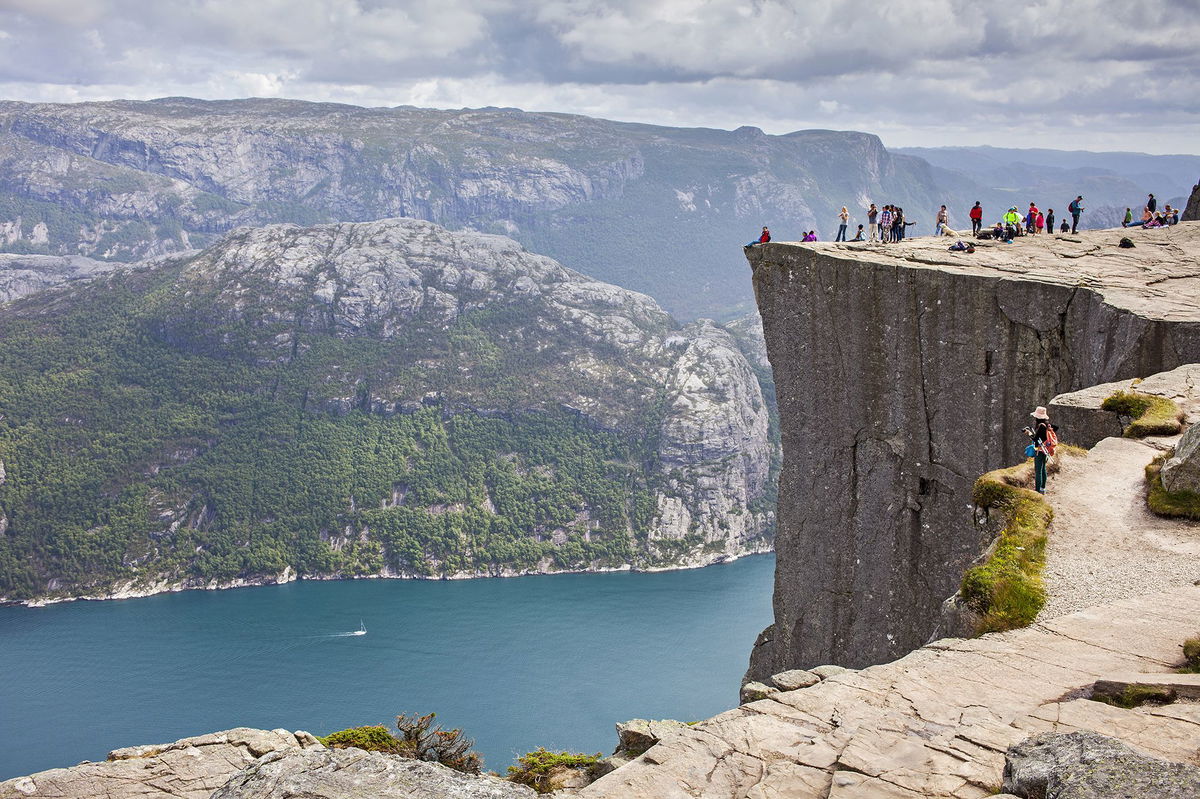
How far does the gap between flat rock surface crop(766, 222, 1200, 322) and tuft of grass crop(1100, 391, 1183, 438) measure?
2.46m

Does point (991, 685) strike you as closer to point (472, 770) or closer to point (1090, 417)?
point (1090, 417)

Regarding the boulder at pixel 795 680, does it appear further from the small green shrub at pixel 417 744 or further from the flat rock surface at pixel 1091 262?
the flat rock surface at pixel 1091 262

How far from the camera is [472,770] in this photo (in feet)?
65.4

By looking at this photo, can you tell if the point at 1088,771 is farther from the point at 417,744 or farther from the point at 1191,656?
the point at 417,744

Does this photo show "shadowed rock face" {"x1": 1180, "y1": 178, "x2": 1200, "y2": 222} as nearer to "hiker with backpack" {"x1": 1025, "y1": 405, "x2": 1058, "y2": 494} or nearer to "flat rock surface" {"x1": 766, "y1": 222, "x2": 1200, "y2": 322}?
"flat rock surface" {"x1": 766, "y1": 222, "x2": 1200, "y2": 322}

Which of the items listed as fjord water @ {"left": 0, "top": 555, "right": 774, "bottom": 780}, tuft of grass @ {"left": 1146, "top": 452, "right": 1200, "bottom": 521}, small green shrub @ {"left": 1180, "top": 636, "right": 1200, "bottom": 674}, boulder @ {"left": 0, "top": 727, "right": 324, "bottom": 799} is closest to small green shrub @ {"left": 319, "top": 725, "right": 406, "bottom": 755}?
boulder @ {"left": 0, "top": 727, "right": 324, "bottom": 799}

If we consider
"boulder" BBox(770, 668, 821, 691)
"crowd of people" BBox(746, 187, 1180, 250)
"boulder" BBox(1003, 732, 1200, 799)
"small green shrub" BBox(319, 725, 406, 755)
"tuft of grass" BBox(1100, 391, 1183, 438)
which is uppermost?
"crowd of people" BBox(746, 187, 1180, 250)

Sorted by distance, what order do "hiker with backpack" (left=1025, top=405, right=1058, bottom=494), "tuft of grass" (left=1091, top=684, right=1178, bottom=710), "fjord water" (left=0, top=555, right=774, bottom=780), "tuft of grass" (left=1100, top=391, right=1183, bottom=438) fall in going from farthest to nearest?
"fjord water" (left=0, top=555, right=774, bottom=780) < "tuft of grass" (left=1100, top=391, right=1183, bottom=438) < "hiker with backpack" (left=1025, top=405, right=1058, bottom=494) < "tuft of grass" (left=1091, top=684, right=1178, bottom=710)

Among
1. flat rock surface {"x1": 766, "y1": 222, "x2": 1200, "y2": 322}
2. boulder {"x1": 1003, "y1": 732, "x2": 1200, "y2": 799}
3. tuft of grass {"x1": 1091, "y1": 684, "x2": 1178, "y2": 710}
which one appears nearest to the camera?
boulder {"x1": 1003, "y1": 732, "x2": 1200, "y2": 799}

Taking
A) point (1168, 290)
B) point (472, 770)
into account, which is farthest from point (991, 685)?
point (1168, 290)

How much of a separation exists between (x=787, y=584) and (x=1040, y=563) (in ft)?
36.3

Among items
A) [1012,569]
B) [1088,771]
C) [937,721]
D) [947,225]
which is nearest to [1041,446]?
[1012,569]

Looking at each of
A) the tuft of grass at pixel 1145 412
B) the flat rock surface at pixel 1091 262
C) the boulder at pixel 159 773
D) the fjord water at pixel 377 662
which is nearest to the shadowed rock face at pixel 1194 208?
the flat rock surface at pixel 1091 262

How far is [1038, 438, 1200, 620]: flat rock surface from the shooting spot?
14742 millimetres
